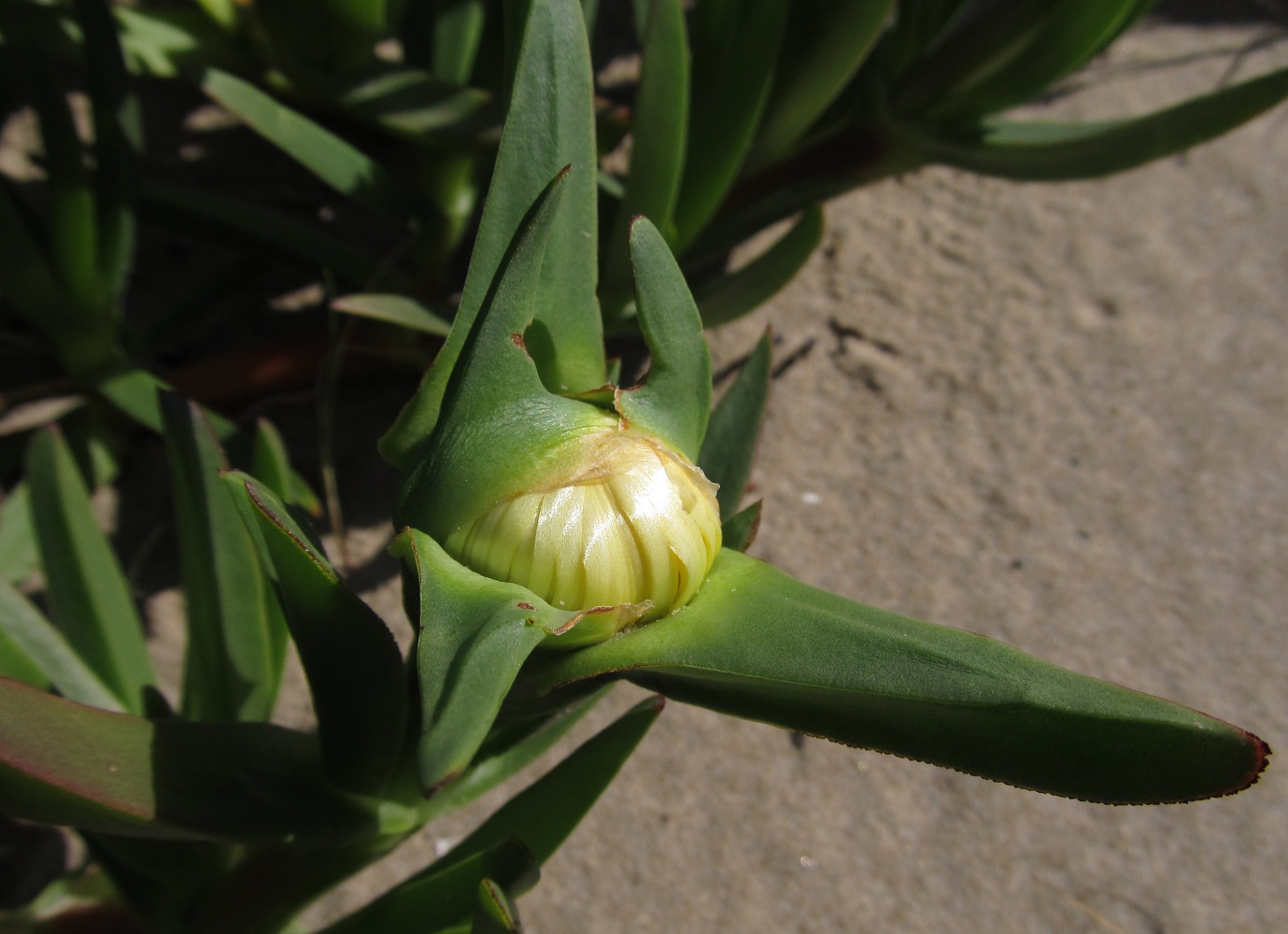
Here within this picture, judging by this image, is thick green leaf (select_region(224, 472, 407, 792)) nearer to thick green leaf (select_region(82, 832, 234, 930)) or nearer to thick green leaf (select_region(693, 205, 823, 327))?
thick green leaf (select_region(82, 832, 234, 930))

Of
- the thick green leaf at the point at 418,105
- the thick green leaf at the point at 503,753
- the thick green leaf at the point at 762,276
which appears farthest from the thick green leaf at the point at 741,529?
the thick green leaf at the point at 418,105

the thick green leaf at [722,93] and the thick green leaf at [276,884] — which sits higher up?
the thick green leaf at [722,93]

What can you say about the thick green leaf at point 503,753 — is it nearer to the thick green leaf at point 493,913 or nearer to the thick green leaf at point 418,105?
the thick green leaf at point 493,913

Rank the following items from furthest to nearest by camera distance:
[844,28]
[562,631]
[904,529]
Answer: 1. [904,529]
2. [844,28]
3. [562,631]

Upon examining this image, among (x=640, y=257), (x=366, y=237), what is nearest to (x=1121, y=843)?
(x=640, y=257)

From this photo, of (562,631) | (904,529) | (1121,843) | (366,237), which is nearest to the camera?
(562,631)

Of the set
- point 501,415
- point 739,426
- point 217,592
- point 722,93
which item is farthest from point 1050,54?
point 217,592

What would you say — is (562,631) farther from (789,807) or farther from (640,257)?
(789,807)

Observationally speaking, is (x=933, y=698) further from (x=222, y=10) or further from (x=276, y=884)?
(x=222, y=10)
